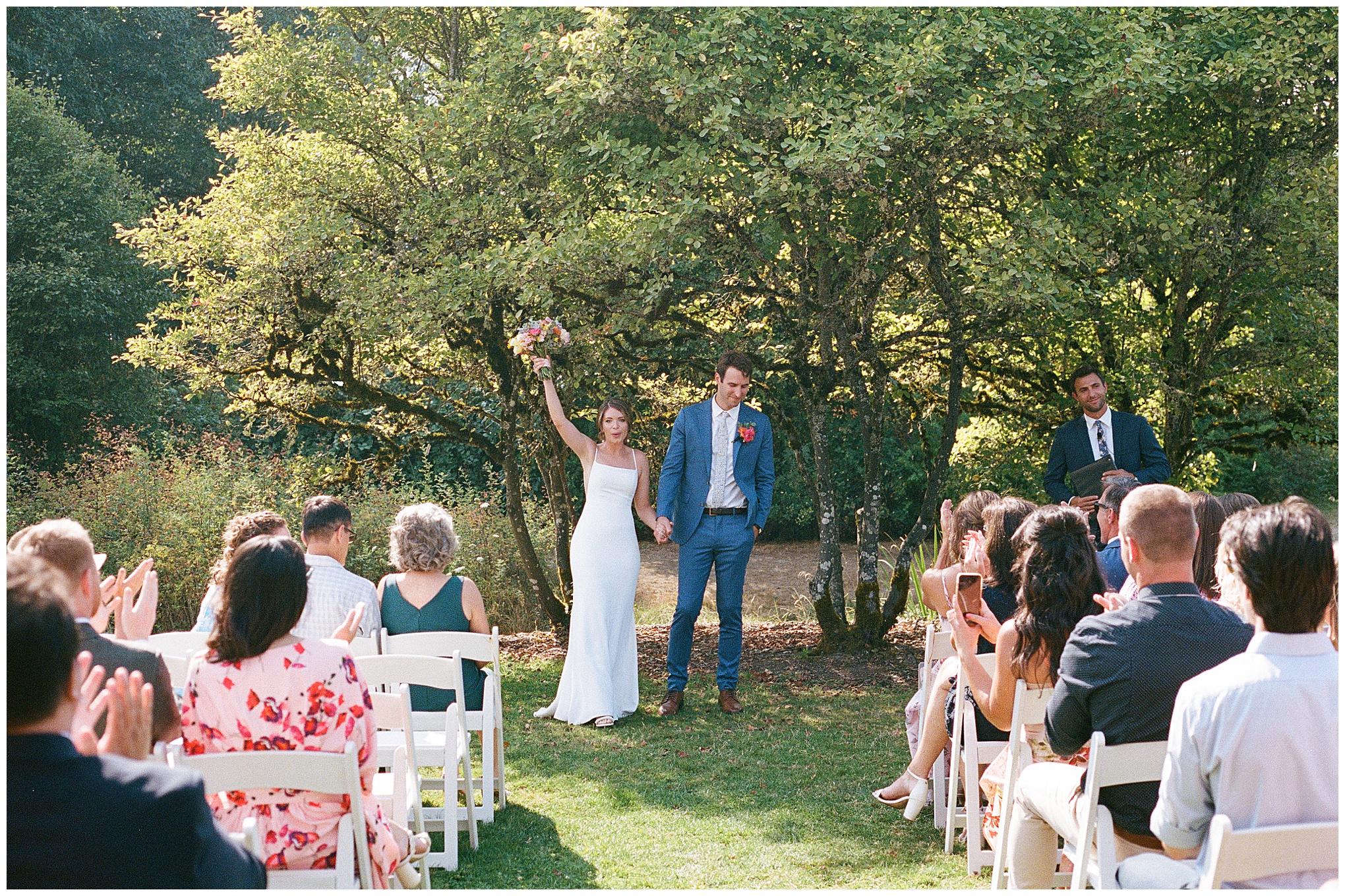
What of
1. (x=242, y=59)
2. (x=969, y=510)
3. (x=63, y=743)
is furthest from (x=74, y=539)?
(x=242, y=59)

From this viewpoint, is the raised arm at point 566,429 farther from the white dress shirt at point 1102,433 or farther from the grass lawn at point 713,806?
the white dress shirt at point 1102,433

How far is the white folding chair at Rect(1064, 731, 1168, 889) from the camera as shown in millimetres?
2691

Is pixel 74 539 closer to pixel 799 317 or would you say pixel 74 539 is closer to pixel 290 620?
pixel 290 620

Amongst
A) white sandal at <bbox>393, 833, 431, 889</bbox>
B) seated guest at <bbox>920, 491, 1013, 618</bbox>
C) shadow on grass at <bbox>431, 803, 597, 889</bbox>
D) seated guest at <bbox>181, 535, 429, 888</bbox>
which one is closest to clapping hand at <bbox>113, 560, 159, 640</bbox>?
seated guest at <bbox>181, 535, 429, 888</bbox>

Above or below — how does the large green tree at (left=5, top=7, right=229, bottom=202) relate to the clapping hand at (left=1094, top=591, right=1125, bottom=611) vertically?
above

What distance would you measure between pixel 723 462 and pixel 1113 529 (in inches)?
98.3

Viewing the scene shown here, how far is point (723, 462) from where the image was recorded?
269 inches

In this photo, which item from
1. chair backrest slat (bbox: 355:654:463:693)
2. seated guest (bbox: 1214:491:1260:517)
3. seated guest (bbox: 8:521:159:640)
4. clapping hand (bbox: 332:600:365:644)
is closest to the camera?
seated guest (bbox: 8:521:159:640)

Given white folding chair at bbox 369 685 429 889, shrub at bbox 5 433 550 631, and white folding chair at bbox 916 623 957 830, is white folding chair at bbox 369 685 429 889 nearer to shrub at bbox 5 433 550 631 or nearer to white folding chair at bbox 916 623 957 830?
white folding chair at bbox 916 623 957 830

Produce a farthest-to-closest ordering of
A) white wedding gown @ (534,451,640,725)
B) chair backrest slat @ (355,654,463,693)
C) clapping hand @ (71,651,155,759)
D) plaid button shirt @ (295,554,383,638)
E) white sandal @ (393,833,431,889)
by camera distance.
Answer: white wedding gown @ (534,451,640,725), plaid button shirt @ (295,554,383,638), chair backrest slat @ (355,654,463,693), white sandal @ (393,833,431,889), clapping hand @ (71,651,155,759)

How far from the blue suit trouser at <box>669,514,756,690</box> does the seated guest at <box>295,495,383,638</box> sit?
2543 millimetres

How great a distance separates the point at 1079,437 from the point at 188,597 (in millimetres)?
7845

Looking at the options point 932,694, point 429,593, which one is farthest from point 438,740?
point 932,694

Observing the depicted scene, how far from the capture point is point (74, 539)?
9.82 ft
